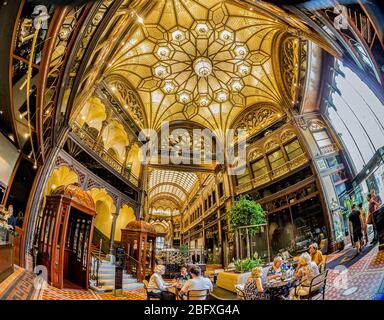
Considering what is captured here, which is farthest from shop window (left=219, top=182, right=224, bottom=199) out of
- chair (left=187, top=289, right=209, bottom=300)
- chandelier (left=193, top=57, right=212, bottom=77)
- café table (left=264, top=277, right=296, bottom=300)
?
chair (left=187, top=289, right=209, bottom=300)

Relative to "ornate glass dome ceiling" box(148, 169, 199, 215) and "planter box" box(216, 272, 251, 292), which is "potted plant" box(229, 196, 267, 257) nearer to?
"planter box" box(216, 272, 251, 292)

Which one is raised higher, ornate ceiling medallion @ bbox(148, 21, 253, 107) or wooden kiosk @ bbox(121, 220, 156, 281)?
ornate ceiling medallion @ bbox(148, 21, 253, 107)

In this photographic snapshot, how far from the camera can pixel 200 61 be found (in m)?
15.6

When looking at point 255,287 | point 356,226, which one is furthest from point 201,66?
point 255,287

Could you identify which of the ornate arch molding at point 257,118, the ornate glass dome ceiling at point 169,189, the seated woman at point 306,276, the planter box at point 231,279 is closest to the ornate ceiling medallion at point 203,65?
the ornate arch molding at point 257,118

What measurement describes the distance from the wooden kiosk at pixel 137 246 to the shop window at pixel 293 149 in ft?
29.7

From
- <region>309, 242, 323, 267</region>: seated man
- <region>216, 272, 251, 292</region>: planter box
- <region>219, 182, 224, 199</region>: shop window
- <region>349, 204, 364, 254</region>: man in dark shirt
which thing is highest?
<region>219, 182, 224, 199</region>: shop window

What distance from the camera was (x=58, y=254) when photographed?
6.01 m

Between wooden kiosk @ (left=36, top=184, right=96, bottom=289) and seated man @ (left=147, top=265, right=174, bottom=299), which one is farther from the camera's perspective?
wooden kiosk @ (left=36, top=184, right=96, bottom=289)

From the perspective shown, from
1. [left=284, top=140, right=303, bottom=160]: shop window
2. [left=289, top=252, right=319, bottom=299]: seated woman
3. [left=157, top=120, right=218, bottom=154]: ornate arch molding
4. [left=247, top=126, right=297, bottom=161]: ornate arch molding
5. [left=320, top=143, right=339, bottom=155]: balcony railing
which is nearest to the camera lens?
[left=289, top=252, right=319, bottom=299]: seated woman

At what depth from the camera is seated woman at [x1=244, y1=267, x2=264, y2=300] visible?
430cm

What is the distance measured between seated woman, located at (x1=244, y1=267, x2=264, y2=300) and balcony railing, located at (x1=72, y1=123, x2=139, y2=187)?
923cm

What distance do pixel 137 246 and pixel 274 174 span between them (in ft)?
29.7

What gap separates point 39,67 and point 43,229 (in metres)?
4.38
